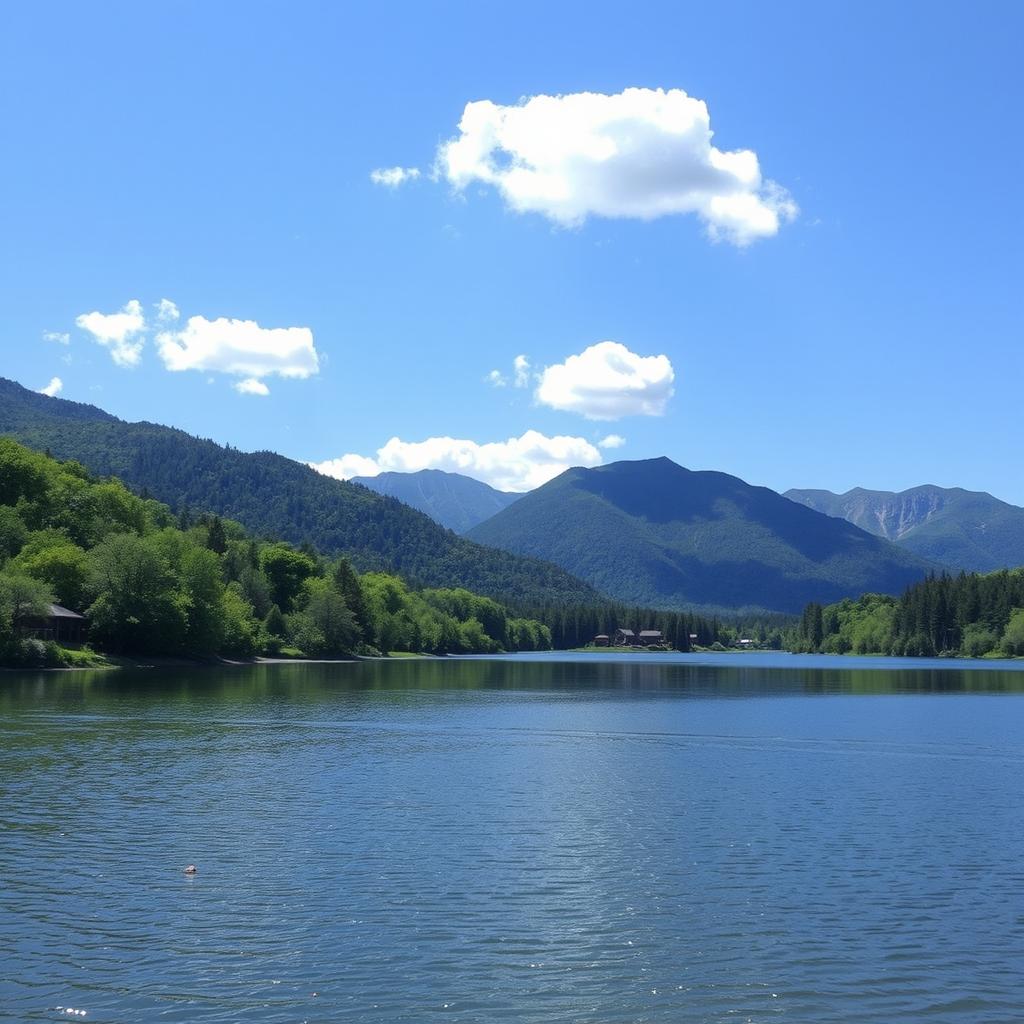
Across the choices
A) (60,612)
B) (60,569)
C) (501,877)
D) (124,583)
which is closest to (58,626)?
(60,612)

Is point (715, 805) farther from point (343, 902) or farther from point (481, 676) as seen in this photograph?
point (481, 676)

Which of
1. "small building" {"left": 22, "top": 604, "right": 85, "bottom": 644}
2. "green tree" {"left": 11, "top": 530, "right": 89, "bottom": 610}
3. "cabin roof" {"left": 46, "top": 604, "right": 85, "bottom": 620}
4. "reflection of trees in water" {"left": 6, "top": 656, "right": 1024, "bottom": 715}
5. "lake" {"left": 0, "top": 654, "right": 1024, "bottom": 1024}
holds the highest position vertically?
"green tree" {"left": 11, "top": 530, "right": 89, "bottom": 610}

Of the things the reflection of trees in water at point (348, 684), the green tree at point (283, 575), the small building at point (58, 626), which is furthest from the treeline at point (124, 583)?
the reflection of trees in water at point (348, 684)

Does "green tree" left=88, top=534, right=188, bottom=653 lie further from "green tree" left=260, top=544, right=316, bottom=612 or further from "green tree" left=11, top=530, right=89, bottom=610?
"green tree" left=260, top=544, right=316, bottom=612

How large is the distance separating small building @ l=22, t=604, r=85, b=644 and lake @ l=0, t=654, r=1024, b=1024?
56054mm

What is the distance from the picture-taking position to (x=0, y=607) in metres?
97.9


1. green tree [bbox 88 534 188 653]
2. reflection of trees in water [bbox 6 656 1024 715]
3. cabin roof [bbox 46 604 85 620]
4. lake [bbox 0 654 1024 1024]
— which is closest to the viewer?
lake [bbox 0 654 1024 1024]

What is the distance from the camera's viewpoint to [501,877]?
87.9ft

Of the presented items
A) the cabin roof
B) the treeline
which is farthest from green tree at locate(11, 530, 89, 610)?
the cabin roof

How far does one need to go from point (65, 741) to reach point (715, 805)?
99.4 feet

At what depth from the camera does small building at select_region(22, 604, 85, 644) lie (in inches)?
4343

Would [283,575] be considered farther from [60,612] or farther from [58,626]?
[60,612]

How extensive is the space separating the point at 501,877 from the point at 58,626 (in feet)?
337

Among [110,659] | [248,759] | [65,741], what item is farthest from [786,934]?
[110,659]
